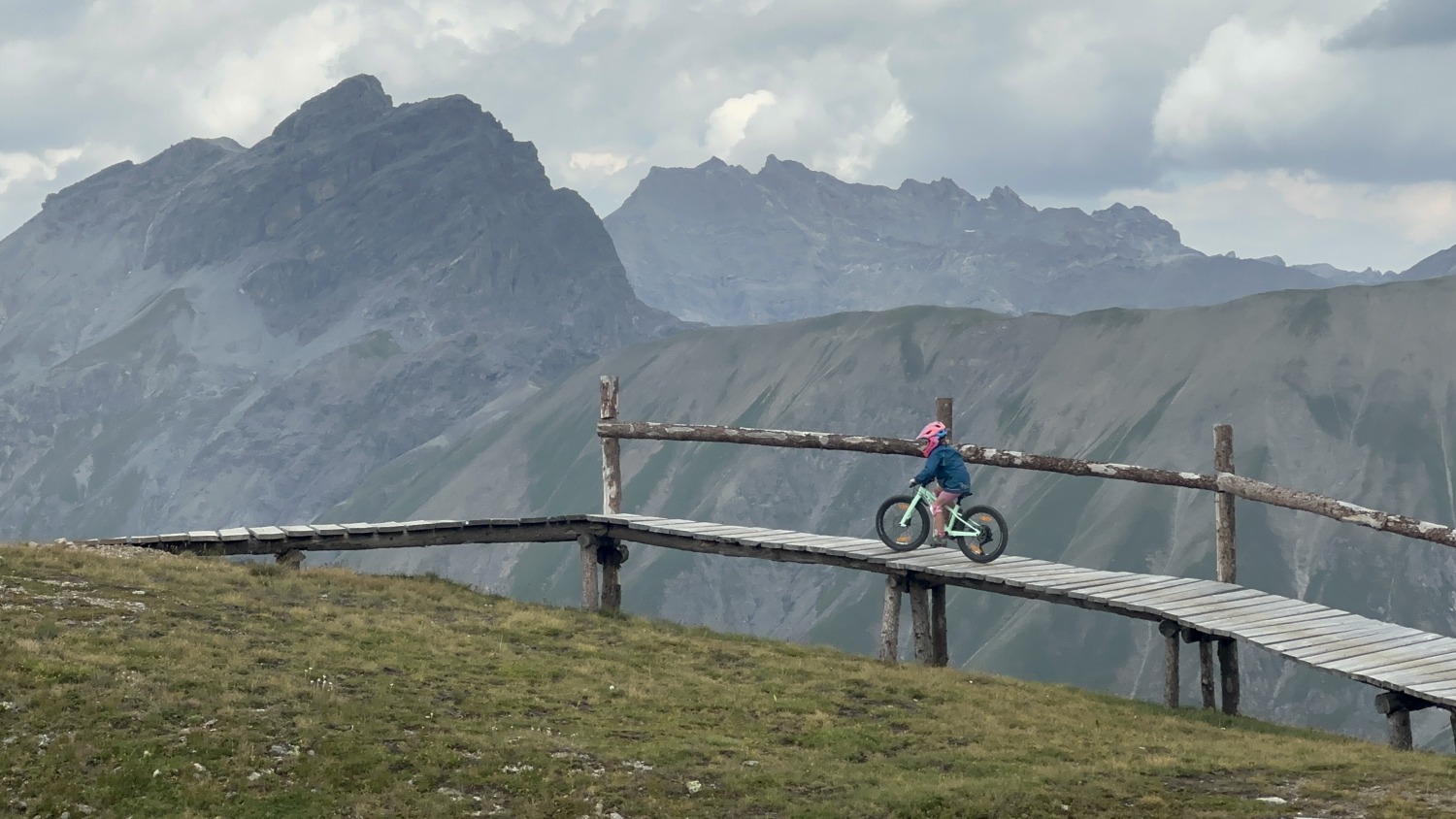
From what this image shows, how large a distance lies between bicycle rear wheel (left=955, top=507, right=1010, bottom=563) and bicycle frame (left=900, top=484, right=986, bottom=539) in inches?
3.3

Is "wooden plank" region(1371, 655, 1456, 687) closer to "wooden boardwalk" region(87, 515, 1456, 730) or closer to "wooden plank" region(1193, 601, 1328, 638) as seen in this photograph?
"wooden boardwalk" region(87, 515, 1456, 730)

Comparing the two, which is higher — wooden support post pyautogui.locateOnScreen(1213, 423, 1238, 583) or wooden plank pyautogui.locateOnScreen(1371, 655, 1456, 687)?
wooden support post pyautogui.locateOnScreen(1213, 423, 1238, 583)

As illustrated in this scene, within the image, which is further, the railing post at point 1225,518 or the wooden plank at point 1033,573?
the railing post at point 1225,518

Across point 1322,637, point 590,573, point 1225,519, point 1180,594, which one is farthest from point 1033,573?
point 590,573

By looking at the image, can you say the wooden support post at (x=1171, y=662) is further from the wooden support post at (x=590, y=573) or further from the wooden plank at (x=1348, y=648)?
the wooden support post at (x=590, y=573)

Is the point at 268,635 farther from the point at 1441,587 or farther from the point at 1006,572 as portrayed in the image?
the point at 1441,587

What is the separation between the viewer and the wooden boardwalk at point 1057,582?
15.3m

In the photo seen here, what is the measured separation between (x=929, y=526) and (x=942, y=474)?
84cm

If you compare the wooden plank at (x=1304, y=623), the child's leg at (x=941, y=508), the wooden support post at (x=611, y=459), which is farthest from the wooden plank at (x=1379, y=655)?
the wooden support post at (x=611, y=459)

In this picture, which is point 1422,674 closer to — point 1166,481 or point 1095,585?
point 1095,585

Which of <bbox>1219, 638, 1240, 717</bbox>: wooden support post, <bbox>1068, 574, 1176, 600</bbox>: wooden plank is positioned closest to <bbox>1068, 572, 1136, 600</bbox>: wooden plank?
<bbox>1068, 574, 1176, 600</bbox>: wooden plank

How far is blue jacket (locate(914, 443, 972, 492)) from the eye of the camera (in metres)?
19.9

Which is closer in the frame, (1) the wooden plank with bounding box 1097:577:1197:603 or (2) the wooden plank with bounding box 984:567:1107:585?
(1) the wooden plank with bounding box 1097:577:1197:603

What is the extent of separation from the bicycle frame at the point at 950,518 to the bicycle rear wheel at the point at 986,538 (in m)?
0.08
